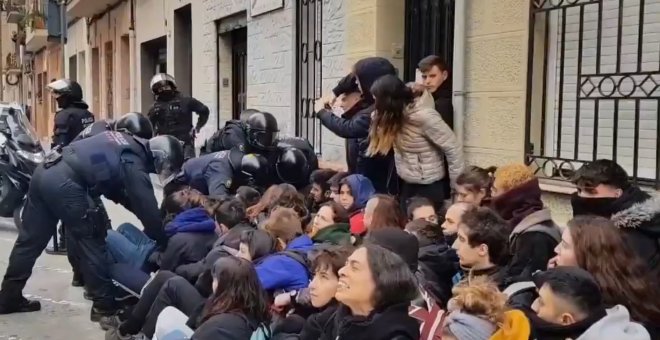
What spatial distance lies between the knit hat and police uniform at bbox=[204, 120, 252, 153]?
97.5 inches

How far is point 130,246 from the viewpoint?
213 inches

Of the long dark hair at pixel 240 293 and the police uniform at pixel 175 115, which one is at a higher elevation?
the police uniform at pixel 175 115

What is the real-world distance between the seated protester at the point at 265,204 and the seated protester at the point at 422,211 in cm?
80

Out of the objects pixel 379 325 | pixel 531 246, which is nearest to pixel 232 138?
pixel 531 246

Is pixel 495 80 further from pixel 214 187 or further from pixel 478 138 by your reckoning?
pixel 214 187

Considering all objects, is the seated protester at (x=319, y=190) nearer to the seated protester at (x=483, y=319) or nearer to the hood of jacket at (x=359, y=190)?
the hood of jacket at (x=359, y=190)

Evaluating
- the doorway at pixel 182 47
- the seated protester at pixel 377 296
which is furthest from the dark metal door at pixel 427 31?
the doorway at pixel 182 47

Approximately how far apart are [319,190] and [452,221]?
68.5 inches

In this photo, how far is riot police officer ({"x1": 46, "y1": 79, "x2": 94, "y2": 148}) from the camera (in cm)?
756

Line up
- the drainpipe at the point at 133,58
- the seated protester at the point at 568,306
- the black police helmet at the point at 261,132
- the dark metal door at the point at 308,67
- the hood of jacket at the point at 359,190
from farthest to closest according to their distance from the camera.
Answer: the drainpipe at the point at 133,58 < the dark metal door at the point at 308,67 < the black police helmet at the point at 261,132 < the hood of jacket at the point at 359,190 < the seated protester at the point at 568,306

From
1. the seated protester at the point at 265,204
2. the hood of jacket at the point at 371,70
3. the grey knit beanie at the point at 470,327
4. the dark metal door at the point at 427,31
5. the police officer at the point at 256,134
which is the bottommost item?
the grey knit beanie at the point at 470,327

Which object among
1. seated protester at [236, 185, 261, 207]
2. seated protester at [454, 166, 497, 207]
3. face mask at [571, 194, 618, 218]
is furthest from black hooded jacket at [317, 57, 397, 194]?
face mask at [571, 194, 618, 218]

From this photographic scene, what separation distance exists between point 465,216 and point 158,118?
5763 mm

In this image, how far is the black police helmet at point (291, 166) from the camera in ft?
18.8
